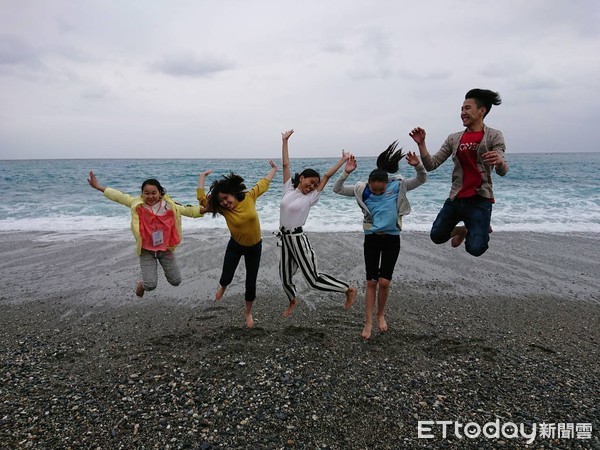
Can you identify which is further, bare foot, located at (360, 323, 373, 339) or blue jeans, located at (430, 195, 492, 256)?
bare foot, located at (360, 323, 373, 339)

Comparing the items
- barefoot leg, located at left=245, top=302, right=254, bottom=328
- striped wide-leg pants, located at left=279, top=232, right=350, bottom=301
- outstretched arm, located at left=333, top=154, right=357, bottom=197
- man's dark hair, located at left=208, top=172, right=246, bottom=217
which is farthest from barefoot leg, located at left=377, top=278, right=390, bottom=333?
man's dark hair, located at left=208, top=172, right=246, bottom=217

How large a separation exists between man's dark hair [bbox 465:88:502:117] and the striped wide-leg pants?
7.81 feet

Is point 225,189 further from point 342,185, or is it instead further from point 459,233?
point 459,233

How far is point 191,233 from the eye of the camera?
10586mm

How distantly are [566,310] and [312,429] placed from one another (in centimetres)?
441

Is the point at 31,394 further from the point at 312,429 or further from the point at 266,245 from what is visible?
the point at 266,245

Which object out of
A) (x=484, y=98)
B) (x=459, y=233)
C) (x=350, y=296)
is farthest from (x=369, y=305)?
(x=484, y=98)

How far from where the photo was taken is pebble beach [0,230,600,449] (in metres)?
3.17

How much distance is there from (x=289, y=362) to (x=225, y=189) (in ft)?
6.62

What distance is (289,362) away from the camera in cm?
412

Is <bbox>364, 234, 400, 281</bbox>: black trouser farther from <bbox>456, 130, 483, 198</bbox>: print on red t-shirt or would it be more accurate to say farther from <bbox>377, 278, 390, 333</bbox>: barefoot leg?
<bbox>456, 130, 483, 198</bbox>: print on red t-shirt

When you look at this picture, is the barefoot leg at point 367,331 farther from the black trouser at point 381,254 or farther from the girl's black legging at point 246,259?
the girl's black legging at point 246,259

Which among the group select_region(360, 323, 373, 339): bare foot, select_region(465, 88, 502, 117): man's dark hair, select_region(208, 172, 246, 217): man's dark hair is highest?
select_region(465, 88, 502, 117): man's dark hair

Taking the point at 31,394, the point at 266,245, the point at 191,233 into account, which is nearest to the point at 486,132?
the point at 31,394
